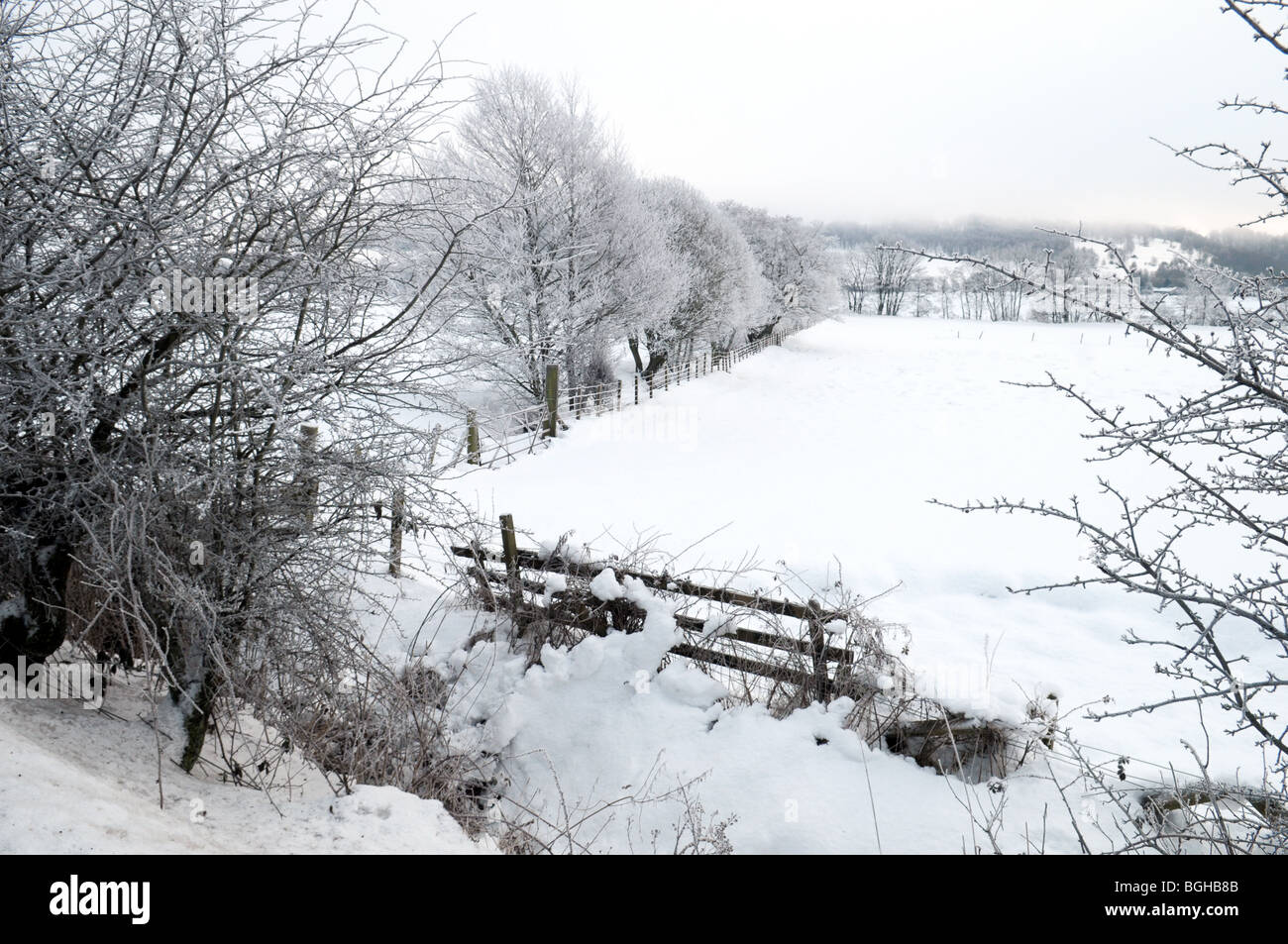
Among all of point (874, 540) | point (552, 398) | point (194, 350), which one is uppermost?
point (194, 350)

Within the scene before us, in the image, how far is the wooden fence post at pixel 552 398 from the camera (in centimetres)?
1560

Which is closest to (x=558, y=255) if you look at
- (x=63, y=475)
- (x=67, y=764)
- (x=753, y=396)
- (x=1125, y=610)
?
(x=753, y=396)

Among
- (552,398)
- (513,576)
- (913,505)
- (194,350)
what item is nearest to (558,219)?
(552,398)

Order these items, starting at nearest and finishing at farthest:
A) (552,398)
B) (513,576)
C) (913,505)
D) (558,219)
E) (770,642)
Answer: (770,642) < (513,576) < (913,505) < (552,398) < (558,219)

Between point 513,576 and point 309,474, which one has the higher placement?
point 309,474

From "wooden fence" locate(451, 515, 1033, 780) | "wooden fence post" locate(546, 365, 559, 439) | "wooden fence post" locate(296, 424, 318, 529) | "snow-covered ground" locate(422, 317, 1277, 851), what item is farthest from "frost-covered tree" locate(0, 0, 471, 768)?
"wooden fence post" locate(546, 365, 559, 439)

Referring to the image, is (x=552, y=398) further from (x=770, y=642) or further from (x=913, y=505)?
(x=770, y=642)

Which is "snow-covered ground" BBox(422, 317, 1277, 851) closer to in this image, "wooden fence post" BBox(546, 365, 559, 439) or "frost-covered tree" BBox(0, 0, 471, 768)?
"wooden fence post" BBox(546, 365, 559, 439)

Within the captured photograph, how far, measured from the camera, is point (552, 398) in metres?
16.2

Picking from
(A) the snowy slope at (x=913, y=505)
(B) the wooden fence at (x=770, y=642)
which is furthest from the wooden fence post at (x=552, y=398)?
(B) the wooden fence at (x=770, y=642)

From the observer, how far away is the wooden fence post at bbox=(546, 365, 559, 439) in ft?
51.2

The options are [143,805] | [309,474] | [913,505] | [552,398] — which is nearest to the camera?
[143,805]
